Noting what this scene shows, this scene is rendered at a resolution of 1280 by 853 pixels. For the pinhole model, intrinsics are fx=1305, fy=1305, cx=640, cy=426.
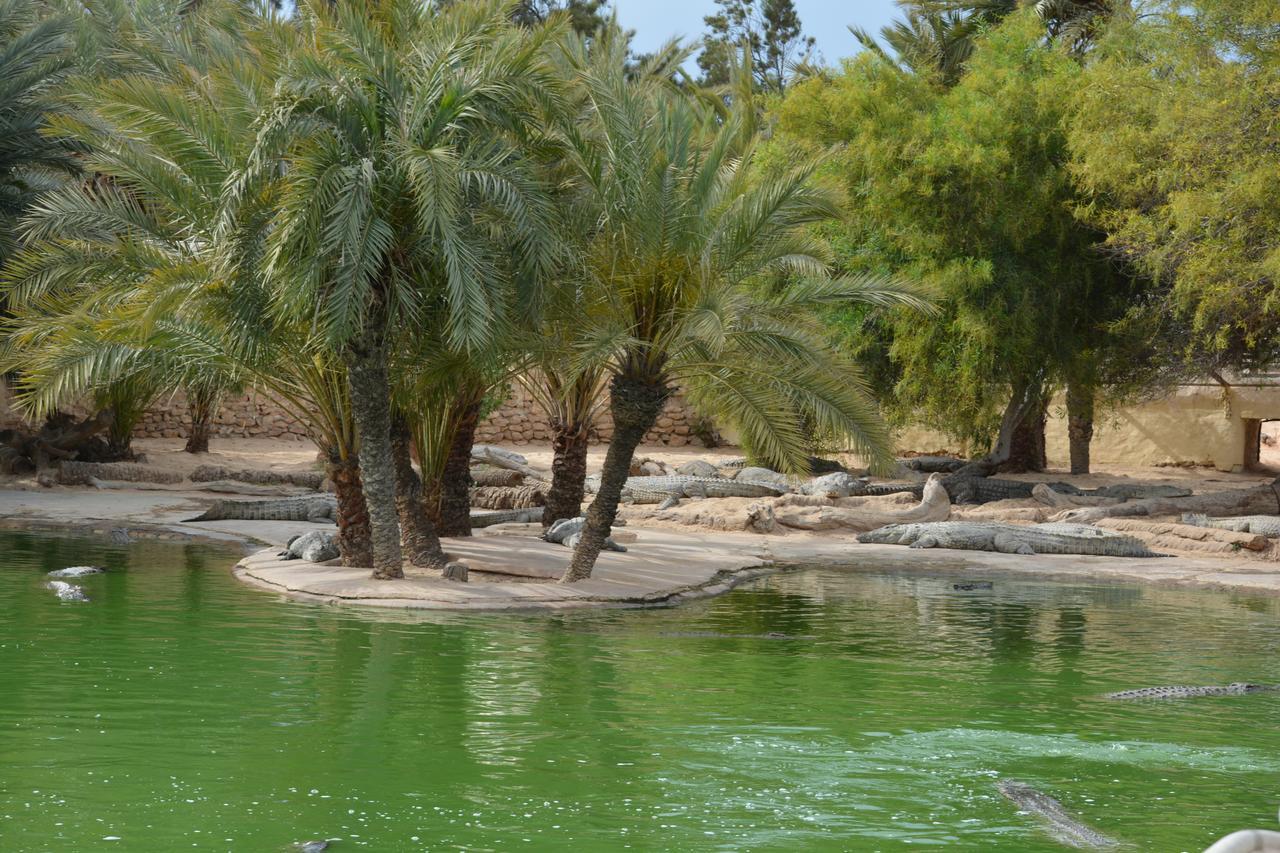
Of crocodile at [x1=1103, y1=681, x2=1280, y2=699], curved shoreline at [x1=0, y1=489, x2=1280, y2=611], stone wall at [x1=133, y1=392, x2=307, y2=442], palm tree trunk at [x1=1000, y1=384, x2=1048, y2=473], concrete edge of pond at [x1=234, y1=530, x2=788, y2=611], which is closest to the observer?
crocodile at [x1=1103, y1=681, x2=1280, y2=699]

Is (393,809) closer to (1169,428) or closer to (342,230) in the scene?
(342,230)

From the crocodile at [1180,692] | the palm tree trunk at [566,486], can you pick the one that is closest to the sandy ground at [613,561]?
the palm tree trunk at [566,486]

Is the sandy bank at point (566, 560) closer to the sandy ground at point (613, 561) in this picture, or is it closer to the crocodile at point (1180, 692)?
the sandy ground at point (613, 561)

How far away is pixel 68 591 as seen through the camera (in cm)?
1173

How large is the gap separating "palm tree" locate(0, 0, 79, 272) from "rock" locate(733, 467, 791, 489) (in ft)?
41.1

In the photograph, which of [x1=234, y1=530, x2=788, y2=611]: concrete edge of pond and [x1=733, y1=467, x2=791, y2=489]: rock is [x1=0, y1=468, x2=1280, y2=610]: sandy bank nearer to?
[x1=234, y1=530, x2=788, y2=611]: concrete edge of pond

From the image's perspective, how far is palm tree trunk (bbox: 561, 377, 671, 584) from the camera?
12.7 meters

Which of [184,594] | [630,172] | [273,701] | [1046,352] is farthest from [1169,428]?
[273,701]

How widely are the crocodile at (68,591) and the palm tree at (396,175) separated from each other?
284cm

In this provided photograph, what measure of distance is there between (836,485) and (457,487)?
9.93 m

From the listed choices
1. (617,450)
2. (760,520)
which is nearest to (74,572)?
(617,450)

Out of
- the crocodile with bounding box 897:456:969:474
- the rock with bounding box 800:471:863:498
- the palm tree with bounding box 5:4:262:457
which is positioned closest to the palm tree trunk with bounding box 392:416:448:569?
the palm tree with bounding box 5:4:262:457

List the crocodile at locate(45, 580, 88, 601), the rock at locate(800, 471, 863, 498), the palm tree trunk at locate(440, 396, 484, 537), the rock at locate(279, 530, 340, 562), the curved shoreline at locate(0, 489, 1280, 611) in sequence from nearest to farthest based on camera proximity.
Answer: the crocodile at locate(45, 580, 88, 601) < the curved shoreline at locate(0, 489, 1280, 611) < the rock at locate(279, 530, 340, 562) < the palm tree trunk at locate(440, 396, 484, 537) < the rock at locate(800, 471, 863, 498)

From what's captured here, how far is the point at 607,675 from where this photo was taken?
30.0 ft
